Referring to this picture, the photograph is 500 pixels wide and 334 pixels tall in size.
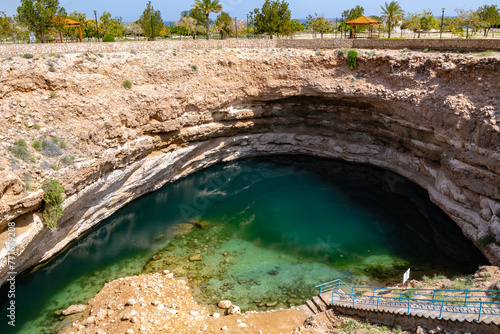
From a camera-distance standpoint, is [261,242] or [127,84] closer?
[261,242]

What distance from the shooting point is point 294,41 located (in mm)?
39438

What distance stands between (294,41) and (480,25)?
21164 millimetres

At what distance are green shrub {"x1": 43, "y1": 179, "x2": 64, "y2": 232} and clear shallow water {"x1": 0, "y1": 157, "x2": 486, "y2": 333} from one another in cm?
405

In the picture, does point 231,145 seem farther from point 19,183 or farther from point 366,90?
point 19,183

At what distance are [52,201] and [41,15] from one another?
25.7 m

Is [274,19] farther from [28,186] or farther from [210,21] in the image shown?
[28,186]

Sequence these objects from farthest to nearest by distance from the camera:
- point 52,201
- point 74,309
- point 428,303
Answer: point 52,201, point 74,309, point 428,303

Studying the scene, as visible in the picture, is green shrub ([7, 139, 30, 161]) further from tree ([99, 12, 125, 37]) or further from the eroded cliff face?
tree ([99, 12, 125, 37])

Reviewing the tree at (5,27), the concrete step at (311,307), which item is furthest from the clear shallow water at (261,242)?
the tree at (5,27)

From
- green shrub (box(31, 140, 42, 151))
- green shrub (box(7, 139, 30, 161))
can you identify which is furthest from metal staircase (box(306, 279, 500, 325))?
green shrub (box(31, 140, 42, 151))

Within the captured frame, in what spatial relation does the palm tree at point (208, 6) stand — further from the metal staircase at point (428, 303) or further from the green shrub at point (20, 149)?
the metal staircase at point (428, 303)

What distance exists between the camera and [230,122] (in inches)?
1416

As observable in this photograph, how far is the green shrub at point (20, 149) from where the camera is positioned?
20.1m

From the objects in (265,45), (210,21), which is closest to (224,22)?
(210,21)
